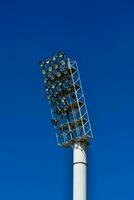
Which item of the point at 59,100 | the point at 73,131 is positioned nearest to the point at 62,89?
the point at 59,100

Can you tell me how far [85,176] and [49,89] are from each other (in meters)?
8.67

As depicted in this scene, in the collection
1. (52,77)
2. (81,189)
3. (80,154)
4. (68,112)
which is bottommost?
(81,189)

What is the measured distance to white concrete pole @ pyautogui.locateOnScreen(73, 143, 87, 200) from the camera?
140 feet

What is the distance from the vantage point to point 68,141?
148 feet

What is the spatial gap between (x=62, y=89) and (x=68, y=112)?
2153mm

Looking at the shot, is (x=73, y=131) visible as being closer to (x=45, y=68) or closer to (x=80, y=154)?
(x=80, y=154)

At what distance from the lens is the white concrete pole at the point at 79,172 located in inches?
1686

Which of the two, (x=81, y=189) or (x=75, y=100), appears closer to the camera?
(x=81, y=189)

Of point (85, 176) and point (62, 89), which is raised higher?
point (62, 89)

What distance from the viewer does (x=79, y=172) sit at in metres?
43.4

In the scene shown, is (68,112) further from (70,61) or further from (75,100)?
(70,61)

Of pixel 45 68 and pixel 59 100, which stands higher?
pixel 45 68

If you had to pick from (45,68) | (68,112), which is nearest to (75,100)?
(68,112)

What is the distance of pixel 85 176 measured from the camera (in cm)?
4366
